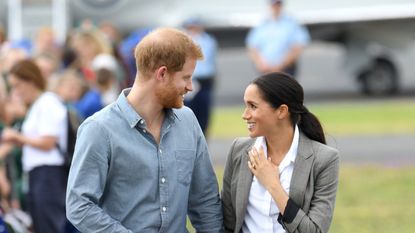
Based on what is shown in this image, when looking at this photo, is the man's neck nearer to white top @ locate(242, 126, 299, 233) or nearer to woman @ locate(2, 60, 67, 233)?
white top @ locate(242, 126, 299, 233)

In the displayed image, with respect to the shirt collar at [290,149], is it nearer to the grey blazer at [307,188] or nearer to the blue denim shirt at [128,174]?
the grey blazer at [307,188]

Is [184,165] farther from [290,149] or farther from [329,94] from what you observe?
[329,94]

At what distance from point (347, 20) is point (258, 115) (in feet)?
61.2

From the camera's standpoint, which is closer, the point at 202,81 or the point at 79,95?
the point at 79,95

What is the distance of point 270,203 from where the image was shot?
498 cm

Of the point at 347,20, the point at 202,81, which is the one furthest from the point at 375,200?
the point at 347,20

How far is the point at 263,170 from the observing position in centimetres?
494

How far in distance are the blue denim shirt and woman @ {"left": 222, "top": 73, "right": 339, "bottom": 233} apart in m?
0.24

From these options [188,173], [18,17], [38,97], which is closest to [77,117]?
[38,97]

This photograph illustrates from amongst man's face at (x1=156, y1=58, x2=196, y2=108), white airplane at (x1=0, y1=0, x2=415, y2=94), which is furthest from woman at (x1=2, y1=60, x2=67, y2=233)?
white airplane at (x1=0, y1=0, x2=415, y2=94)

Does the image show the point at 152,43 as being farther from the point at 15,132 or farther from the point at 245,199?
the point at 15,132

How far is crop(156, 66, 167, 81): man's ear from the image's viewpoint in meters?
4.70

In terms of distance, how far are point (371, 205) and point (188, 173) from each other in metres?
6.74

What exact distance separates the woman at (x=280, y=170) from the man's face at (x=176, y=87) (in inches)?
13.6
